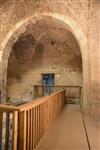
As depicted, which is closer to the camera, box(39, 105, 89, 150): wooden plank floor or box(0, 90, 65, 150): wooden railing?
box(0, 90, 65, 150): wooden railing

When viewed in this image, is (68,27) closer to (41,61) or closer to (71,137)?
(41,61)

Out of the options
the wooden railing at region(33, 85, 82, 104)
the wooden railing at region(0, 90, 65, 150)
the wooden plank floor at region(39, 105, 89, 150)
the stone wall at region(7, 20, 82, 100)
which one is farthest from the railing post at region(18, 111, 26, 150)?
the wooden railing at region(33, 85, 82, 104)

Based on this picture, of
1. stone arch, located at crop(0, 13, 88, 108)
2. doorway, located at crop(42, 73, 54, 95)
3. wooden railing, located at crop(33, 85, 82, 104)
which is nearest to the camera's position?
stone arch, located at crop(0, 13, 88, 108)

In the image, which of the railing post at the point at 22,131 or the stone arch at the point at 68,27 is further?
the stone arch at the point at 68,27

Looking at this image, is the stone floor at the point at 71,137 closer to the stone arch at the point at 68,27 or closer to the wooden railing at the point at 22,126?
the wooden railing at the point at 22,126

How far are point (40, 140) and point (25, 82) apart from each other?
6346 mm

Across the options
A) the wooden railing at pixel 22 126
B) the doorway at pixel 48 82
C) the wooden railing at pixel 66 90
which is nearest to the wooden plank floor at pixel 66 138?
the wooden railing at pixel 22 126

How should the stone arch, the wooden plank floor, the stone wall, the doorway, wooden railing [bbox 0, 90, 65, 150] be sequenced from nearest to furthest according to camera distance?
1. wooden railing [bbox 0, 90, 65, 150]
2. the wooden plank floor
3. the stone arch
4. the stone wall
5. the doorway

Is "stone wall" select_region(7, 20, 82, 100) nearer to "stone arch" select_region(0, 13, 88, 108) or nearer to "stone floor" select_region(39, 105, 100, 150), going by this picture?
"stone arch" select_region(0, 13, 88, 108)

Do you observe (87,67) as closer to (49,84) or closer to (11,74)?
(49,84)

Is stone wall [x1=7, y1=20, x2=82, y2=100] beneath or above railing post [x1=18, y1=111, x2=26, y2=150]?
above

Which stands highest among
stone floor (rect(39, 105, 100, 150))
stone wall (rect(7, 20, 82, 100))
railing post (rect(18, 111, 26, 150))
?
stone wall (rect(7, 20, 82, 100))

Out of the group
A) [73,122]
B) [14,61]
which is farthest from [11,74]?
[73,122]

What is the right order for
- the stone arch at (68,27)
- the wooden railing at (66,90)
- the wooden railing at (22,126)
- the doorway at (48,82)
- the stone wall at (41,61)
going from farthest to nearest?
the doorway at (48,82) → the wooden railing at (66,90) → the stone wall at (41,61) → the stone arch at (68,27) → the wooden railing at (22,126)
